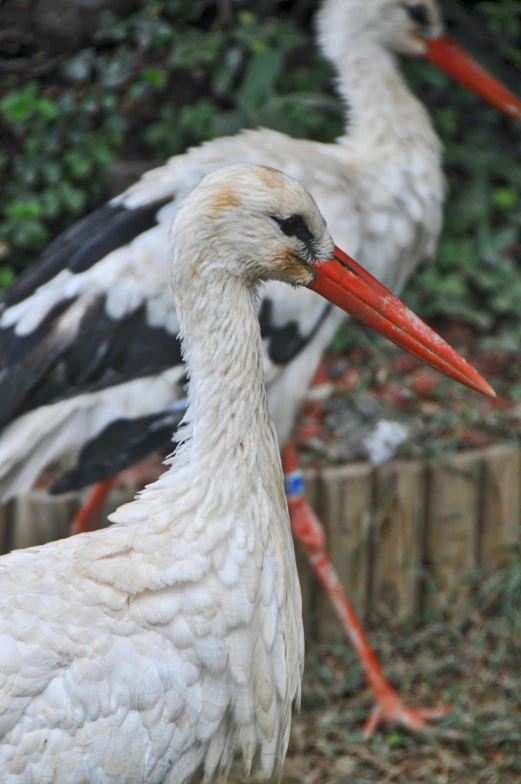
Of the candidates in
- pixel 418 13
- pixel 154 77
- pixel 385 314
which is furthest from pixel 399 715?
pixel 154 77

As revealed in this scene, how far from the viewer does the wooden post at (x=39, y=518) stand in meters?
3.08

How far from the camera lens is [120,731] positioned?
1727mm

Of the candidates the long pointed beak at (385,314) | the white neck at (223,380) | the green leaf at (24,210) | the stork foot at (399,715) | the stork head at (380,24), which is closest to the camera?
the white neck at (223,380)

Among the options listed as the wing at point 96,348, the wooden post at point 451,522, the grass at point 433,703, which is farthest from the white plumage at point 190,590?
the wooden post at point 451,522

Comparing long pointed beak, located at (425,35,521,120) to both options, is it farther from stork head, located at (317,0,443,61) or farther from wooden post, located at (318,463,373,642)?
wooden post, located at (318,463,373,642)

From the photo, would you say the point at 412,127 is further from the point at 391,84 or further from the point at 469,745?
the point at 469,745

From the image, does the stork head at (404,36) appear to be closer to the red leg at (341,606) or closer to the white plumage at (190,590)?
the red leg at (341,606)

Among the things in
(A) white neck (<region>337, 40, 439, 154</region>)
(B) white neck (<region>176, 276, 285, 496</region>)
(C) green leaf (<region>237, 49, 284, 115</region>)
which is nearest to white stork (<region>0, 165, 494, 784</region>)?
(B) white neck (<region>176, 276, 285, 496</region>)

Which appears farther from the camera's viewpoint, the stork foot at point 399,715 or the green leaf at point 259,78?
the green leaf at point 259,78

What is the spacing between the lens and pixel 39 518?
10.2 feet

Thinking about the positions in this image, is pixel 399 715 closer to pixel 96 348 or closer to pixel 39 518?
pixel 39 518

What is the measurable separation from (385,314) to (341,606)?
4.41 feet

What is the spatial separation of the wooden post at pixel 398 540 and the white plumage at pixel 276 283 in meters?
0.37

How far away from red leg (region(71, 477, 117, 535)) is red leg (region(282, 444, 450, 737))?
1.68 ft
